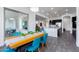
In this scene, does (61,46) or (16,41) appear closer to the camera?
(16,41)

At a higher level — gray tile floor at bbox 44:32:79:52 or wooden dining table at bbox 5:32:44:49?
wooden dining table at bbox 5:32:44:49

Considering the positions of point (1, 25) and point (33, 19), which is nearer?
point (1, 25)

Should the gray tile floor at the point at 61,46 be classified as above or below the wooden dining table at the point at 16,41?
below

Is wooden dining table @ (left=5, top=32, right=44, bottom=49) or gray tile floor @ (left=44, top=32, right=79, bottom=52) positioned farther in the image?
gray tile floor @ (left=44, top=32, right=79, bottom=52)

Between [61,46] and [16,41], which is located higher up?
[16,41]

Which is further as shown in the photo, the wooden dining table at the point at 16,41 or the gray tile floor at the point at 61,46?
the gray tile floor at the point at 61,46

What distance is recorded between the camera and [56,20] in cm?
1327
